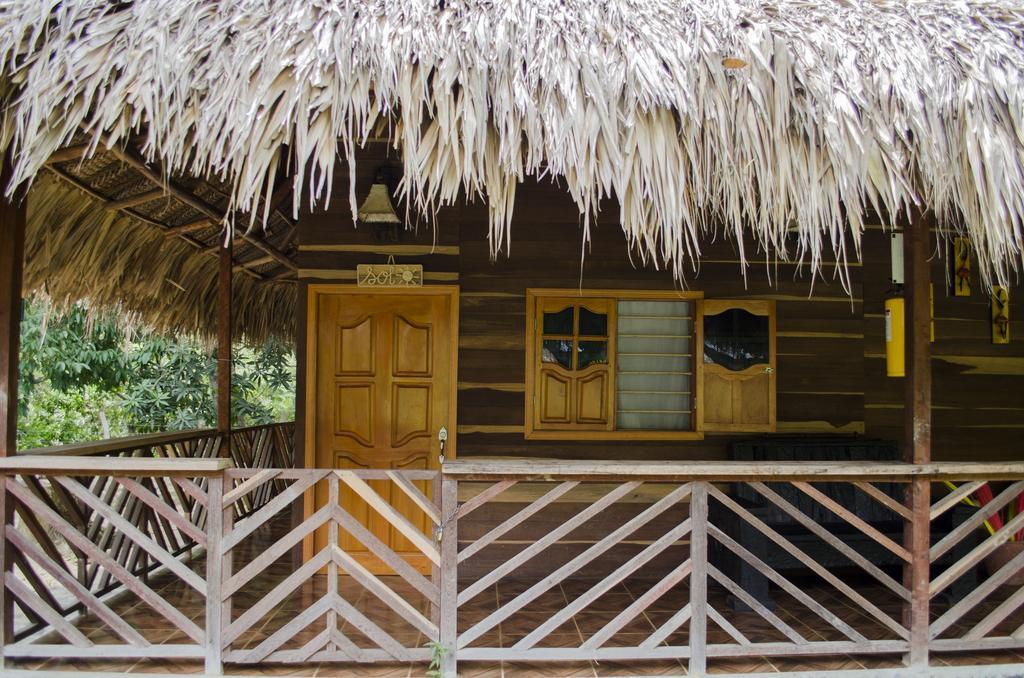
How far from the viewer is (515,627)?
360 centimetres

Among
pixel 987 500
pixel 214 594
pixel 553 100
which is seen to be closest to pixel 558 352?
pixel 553 100

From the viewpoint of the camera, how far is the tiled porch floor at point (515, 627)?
10.1ft

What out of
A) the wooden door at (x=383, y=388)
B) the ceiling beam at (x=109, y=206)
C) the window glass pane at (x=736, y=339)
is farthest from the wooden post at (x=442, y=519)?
the ceiling beam at (x=109, y=206)

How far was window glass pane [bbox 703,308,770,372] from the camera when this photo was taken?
471 cm

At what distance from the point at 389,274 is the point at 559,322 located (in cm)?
114

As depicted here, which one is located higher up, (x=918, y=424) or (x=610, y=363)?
(x=610, y=363)

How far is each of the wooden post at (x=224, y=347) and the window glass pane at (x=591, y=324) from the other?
2481mm

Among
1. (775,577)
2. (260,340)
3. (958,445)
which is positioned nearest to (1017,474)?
(775,577)

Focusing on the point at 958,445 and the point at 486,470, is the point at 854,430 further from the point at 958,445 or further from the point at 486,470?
the point at 486,470

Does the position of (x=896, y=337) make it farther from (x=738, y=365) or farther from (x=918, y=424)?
(x=738, y=365)

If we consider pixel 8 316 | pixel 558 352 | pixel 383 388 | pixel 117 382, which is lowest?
pixel 117 382

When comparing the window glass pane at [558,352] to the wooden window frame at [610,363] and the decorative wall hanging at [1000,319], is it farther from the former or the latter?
the decorative wall hanging at [1000,319]

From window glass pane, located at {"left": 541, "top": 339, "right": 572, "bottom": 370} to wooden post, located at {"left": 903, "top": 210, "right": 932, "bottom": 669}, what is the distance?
201cm

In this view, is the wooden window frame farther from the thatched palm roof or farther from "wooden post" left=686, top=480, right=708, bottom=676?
the thatched palm roof
